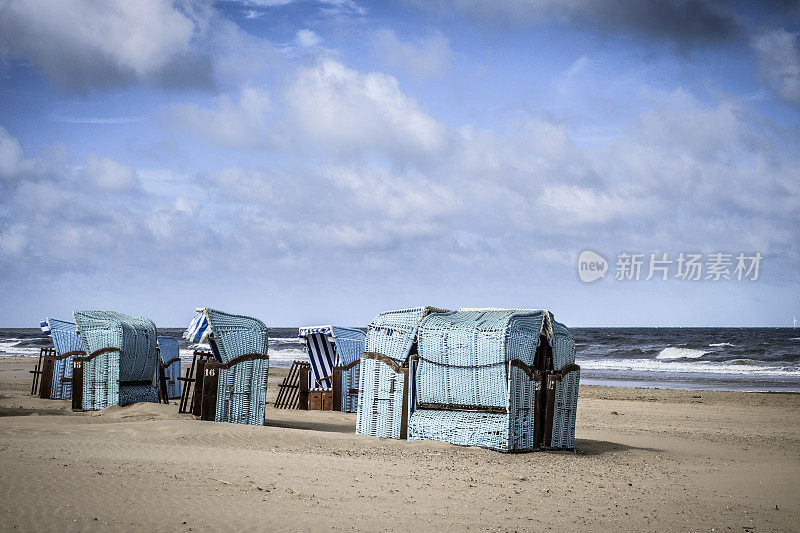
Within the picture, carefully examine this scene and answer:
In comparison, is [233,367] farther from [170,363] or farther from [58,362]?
[58,362]

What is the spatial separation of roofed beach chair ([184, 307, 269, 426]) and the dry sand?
1.30 metres

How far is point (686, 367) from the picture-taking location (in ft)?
160

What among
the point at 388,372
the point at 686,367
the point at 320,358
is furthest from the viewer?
the point at 686,367

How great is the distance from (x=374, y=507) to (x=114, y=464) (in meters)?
3.77

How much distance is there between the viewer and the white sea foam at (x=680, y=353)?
55.7 meters

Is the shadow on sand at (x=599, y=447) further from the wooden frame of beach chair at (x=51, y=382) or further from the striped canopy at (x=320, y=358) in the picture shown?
the wooden frame of beach chair at (x=51, y=382)

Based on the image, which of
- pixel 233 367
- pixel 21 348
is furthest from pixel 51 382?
pixel 21 348

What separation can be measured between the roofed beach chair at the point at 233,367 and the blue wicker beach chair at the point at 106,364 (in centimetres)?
321

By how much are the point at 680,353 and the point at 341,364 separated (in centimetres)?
4357

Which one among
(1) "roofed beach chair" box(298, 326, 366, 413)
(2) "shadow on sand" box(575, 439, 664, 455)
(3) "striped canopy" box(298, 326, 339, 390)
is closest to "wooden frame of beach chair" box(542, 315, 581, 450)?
(2) "shadow on sand" box(575, 439, 664, 455)

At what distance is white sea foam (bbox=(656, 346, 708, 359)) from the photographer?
55.7 meters

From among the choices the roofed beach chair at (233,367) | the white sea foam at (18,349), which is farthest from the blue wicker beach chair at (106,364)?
the white sea foam at (18,349)

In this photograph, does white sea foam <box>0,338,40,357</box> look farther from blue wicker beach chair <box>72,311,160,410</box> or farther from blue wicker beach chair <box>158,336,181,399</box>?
blue wicker beach chair <box>72,311,160,410</box>

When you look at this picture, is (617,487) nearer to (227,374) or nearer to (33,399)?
(227,374)
